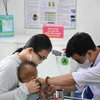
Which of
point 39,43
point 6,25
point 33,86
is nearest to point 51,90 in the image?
point 33,86

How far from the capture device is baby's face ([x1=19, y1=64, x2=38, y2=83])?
1482 mm

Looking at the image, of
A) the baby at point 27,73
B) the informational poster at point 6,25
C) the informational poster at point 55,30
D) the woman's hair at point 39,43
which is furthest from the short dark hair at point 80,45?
the informational poster at point 6,25

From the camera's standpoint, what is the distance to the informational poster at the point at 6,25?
2711mm

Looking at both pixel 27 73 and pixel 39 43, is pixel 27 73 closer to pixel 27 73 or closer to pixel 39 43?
pixel 27 73

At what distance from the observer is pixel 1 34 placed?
8.94 feet

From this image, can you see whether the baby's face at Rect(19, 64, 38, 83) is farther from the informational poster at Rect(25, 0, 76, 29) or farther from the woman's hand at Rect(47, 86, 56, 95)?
the informational poster at Rect(25, 0, 76, 29)

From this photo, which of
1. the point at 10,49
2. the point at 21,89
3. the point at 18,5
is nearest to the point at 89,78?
the point at 21,89

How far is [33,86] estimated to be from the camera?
1465 millimetres

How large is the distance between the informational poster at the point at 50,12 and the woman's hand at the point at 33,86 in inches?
59.4

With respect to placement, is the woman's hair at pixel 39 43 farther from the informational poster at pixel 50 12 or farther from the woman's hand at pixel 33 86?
the informational poster at pixel 50 12

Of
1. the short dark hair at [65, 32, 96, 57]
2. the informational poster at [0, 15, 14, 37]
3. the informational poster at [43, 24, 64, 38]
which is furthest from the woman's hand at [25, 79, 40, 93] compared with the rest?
the informational poster at [0, 15, 14, 37]

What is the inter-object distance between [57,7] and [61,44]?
0.68m

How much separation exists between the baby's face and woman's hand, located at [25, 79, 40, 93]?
0.04 meters

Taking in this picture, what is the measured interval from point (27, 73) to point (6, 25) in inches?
54.5
